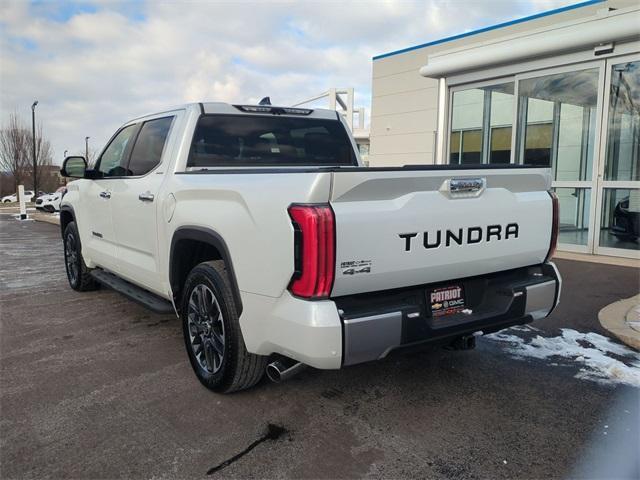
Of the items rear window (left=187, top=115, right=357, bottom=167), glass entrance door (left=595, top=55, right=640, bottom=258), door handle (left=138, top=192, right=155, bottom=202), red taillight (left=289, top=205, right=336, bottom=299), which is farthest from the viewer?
glass entrance door (left=595, top=55, right=640, bottom=258)

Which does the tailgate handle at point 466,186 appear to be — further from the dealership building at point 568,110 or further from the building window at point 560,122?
the building window at point 560,122

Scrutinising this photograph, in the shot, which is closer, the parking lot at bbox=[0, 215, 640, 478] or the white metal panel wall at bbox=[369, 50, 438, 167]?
the parking lot at bbox=[0, 215, 640, 478]

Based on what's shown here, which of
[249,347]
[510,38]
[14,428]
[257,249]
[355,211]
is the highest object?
A: [510,38]

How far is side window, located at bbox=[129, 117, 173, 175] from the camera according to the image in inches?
173

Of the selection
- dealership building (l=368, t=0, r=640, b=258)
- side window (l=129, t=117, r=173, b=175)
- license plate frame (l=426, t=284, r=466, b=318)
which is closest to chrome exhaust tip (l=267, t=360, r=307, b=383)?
license plate frame (l=426, t=284, r=466, b=318)

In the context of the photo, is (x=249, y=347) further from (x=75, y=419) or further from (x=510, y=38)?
(x=510, y=38)

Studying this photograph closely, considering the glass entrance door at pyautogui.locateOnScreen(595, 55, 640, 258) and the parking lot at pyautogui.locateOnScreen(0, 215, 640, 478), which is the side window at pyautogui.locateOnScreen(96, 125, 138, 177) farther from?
the glass entrance door at pyautogui.locateOnScreen(595, 55, 640, 258)

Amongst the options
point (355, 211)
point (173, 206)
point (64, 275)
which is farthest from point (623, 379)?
point (64, 275)

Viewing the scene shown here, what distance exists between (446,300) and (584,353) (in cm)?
184

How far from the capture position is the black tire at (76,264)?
20.0 feet

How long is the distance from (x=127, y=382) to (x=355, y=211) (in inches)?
86.3

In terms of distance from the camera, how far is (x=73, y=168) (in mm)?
5602

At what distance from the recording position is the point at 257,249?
9.07 ft

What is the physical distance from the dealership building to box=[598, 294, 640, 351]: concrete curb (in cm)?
320
